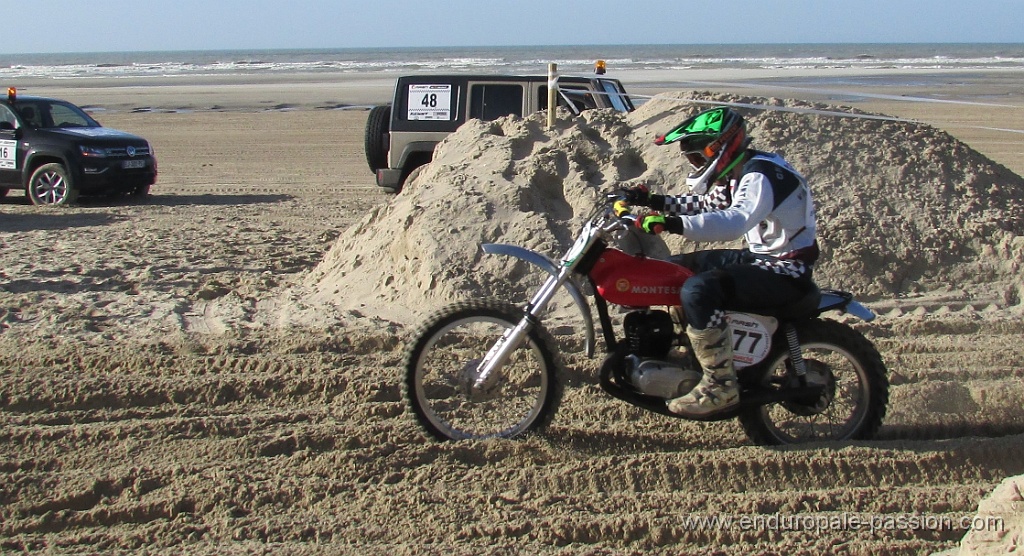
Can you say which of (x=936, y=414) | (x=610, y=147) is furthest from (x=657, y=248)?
(x=936, y=414)

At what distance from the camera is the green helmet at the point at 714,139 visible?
13.9ft

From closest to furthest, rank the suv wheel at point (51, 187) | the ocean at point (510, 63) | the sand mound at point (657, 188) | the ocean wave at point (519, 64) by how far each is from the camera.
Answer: the sand mound at point (657, 188), the suv wheel at point (51, 187), the ocean at point (510, 63), the ocean wave at point (519, 64)

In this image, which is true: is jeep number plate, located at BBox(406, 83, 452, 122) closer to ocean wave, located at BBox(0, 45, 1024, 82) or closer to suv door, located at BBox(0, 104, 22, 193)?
suv door, located at BBox(0, 104, 22, 193)

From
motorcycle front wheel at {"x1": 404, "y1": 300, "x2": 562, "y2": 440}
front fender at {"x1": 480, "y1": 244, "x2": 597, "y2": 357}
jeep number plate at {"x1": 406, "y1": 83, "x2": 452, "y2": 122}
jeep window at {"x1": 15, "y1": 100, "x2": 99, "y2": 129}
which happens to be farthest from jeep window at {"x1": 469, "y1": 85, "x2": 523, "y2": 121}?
front fender at {"x1": 480, "y1": 244, "x2": 597, "y2": 357}

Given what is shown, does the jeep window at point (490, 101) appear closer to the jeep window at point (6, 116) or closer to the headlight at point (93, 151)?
the headlight at point (93, 151)

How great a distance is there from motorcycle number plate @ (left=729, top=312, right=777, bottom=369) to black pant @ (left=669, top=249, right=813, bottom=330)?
5cm

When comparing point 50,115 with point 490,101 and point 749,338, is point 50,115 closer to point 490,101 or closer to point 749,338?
point 490,101

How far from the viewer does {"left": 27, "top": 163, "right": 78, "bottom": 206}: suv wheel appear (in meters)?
12.5

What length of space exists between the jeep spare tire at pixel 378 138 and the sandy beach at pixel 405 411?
77.6 inches

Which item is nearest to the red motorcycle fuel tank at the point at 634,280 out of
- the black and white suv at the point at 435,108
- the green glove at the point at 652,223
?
the green glove at the point at 652,223

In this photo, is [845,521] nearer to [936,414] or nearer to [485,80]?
[936,414]


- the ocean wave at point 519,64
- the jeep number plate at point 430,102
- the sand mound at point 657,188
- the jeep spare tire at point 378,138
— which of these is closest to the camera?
the sand mound at point 657,188

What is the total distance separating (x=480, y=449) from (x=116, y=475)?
1594mm

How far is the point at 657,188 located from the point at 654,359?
10.4 ft
